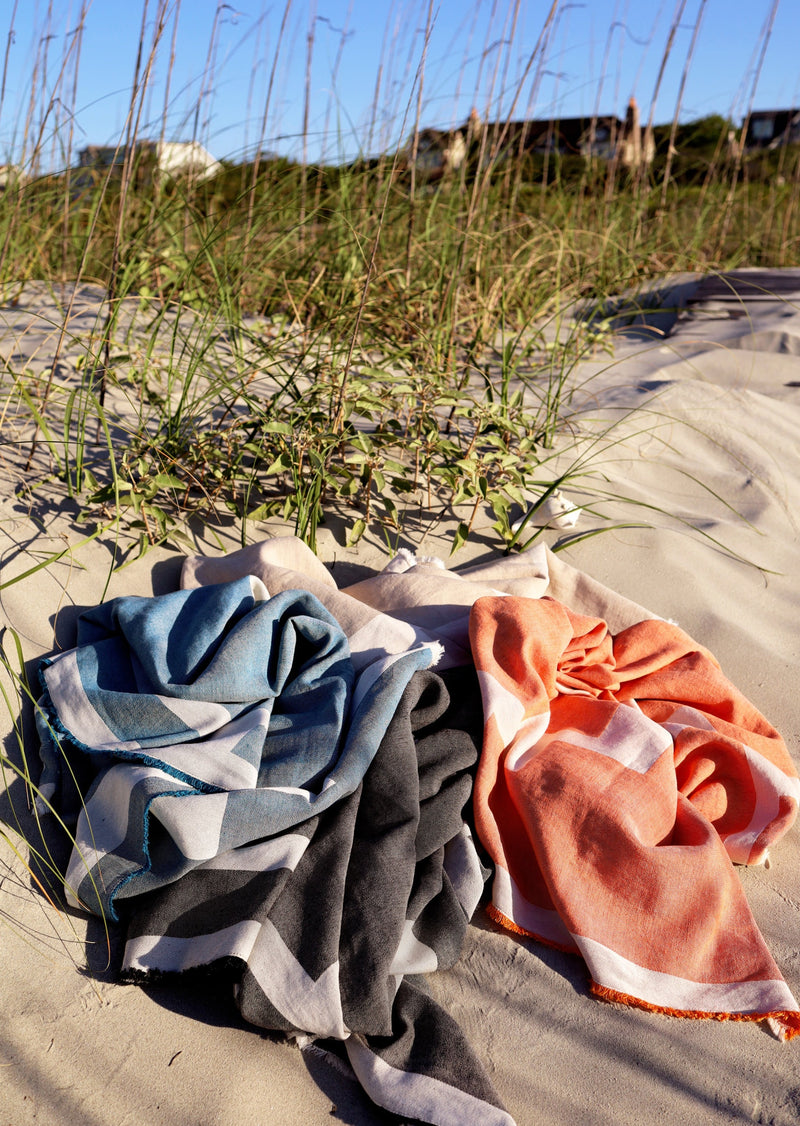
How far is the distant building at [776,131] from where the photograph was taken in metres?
5.35

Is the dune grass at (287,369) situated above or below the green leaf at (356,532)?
above

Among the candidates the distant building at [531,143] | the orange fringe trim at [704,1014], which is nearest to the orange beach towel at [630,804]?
the orange fringe trim at [704,1014]

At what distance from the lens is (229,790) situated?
1.46 metres

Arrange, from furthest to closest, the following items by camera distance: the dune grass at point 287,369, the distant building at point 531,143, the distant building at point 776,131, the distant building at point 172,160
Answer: the distant building at point 776,131 → the distant building at point 531,143 → the distant building at point 172,160 → the dune grass at point 287,369

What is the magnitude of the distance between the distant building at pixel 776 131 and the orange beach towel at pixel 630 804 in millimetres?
4129

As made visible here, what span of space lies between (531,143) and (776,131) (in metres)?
3.64

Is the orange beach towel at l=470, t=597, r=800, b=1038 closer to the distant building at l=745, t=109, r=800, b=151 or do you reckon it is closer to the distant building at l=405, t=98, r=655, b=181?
the distant building at l=405, t=98, r=655, b=181

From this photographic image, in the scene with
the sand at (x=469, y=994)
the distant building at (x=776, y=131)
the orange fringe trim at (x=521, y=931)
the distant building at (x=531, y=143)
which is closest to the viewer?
the sand at (x=469, y=994)

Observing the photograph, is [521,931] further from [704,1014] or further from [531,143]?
[531,143]

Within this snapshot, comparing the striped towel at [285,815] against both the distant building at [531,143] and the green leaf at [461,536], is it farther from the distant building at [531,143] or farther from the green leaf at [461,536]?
the distant building at [531,143]

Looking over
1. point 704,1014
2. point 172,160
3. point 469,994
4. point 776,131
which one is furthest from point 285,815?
point 776,131

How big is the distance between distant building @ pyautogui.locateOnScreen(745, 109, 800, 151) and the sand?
11.6ft

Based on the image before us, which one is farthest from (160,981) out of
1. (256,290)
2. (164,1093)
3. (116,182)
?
(116,182)

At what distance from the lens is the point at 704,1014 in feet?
4.44
